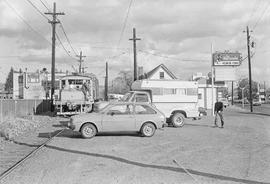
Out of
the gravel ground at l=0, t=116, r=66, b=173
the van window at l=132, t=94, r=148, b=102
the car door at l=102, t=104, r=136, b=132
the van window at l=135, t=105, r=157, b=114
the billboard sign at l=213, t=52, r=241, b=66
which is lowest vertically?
the gravel ground at l=0, t=116, r=66, b=173

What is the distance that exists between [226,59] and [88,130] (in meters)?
26.1

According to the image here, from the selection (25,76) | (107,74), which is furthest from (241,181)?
(25,76)

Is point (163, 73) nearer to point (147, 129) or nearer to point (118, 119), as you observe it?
point (147, 129)

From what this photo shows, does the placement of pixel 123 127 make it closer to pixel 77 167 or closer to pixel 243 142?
pixel 243 142

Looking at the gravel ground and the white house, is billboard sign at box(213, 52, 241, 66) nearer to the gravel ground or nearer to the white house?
the gravel ground

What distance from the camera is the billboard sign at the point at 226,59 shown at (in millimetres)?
37866

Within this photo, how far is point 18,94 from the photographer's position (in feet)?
308

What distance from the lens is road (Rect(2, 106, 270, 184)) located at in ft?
27.0

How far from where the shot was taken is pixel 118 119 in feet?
51.6

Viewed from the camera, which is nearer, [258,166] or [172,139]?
[258,166]

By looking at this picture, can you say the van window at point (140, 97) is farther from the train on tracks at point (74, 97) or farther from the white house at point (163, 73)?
the white house at point (163, 73)

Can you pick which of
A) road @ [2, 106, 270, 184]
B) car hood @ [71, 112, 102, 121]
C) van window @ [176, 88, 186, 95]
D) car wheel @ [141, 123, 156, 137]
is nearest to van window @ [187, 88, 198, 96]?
van window @ [176, 88, 186, 95]

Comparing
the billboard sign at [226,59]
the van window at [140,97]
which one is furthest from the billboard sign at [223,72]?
A: the van window at [140,97]

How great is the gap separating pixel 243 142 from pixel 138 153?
14.8 feet
